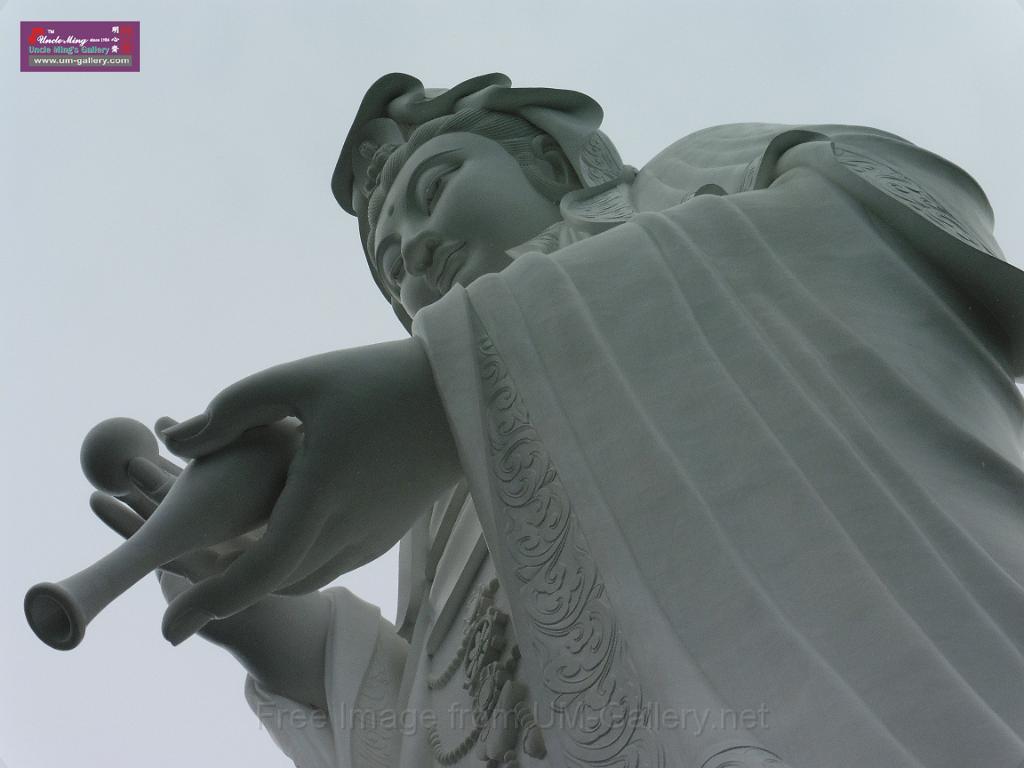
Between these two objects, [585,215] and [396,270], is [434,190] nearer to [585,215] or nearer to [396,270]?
[396,270]

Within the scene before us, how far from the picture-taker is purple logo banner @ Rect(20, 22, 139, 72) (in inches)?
259

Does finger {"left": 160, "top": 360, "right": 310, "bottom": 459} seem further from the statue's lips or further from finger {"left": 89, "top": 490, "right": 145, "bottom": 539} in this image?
the statue's lips

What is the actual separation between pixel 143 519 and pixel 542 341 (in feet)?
2.95

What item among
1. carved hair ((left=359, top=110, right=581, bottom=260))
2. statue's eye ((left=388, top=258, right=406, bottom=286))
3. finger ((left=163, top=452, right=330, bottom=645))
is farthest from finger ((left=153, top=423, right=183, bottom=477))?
carved hair ((left=359, top=110, right=581, bottom=260))

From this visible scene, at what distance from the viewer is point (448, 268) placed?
398 cm

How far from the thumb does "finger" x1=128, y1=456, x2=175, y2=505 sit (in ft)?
0.67

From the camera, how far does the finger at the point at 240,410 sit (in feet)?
8.02

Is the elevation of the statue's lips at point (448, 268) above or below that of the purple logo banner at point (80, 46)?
below

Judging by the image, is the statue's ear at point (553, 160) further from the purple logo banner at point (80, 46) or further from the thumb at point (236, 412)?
the purple logo banner at point (80, 46)

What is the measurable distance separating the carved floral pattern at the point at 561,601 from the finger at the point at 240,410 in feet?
1.25

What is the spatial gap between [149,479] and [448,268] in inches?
59.9

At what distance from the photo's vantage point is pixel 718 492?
2.32m

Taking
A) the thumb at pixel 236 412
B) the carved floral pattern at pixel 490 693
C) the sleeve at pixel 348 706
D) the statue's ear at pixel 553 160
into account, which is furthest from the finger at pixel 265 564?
the statue's ear at pixel 553 160

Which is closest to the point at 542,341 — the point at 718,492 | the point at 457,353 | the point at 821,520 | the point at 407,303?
the point at 457,353
